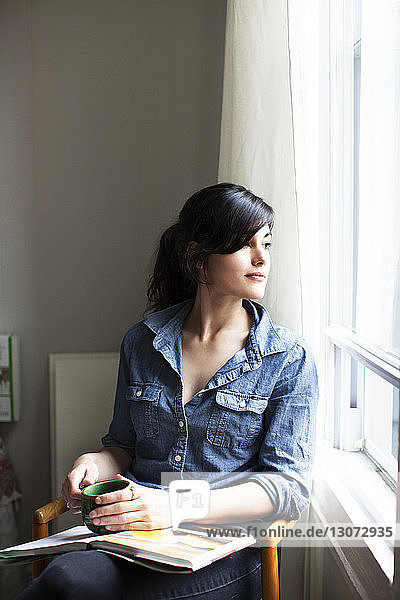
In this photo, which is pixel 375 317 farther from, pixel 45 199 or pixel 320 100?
pixel 45 199

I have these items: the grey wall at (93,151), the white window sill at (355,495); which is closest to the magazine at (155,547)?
the white window sill at (355,495)

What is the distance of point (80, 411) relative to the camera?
2.25 m

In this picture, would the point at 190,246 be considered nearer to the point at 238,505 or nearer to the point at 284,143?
the point at 284,143

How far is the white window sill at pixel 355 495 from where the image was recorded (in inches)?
51.6

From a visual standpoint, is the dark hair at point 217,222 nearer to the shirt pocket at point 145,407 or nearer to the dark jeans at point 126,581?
the shirt pocket at point 145,407

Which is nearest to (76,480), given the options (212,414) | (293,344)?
(212,414)

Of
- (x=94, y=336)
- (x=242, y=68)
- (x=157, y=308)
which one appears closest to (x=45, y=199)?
(x=94, y=336)

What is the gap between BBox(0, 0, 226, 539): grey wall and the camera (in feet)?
7.23

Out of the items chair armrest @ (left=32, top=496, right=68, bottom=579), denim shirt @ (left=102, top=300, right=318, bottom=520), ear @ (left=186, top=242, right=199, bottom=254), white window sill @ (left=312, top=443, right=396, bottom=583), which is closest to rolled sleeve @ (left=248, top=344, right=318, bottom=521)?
denim shirt @ (left=102, top=300, right=318, bottom=520)

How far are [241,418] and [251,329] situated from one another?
214mm

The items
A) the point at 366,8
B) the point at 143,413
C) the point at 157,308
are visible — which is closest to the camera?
the point at 366,8

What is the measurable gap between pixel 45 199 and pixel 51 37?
0.52m

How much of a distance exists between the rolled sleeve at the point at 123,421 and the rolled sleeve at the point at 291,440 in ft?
1.23

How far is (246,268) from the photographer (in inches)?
60.5
